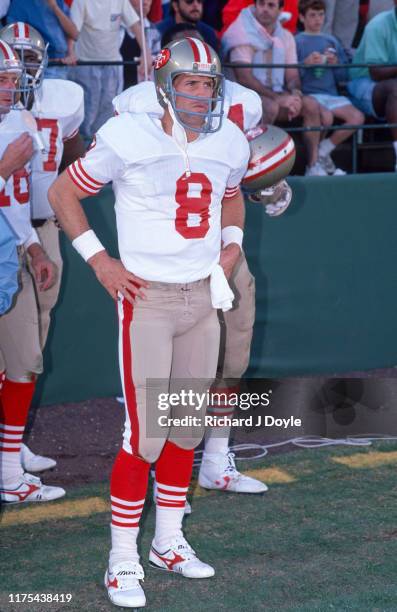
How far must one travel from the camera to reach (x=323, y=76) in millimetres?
8070

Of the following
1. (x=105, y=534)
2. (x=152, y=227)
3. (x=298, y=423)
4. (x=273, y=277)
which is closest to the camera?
(x=152, y=227)

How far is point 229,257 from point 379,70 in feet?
14.4

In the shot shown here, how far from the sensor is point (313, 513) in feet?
15.3

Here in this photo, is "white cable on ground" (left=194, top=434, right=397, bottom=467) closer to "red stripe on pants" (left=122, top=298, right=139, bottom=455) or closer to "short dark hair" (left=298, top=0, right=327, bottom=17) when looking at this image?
"red stripe on pants" (left=122, top=298, right=139, bottom=455)

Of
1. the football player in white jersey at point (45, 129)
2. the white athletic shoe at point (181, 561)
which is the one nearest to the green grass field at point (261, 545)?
the white athletic shoe at point (181, 561)

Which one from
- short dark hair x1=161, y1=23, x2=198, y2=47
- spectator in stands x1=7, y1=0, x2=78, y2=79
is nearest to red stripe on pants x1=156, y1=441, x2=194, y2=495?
spectator in stands x1=7, y1=0, x2=78, y2=79

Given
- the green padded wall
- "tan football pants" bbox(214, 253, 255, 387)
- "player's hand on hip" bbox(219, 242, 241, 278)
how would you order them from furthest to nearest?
A: the green padded wall < "tan football pants" bbox(214, 253, 255, 387) < "player's hand on hip" bbox(219, 242, 241, 278)

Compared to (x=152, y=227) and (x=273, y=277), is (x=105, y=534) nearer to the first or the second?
(x=152, y=227)

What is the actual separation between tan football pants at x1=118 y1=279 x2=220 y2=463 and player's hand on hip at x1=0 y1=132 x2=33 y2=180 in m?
1.00

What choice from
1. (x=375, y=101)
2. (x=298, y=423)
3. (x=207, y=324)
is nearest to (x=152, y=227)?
(x=207, y=324)

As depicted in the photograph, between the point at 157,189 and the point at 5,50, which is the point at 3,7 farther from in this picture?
the point at 157,189

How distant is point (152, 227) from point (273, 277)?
3.15 m

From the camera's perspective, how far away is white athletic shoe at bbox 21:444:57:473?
5.31 m

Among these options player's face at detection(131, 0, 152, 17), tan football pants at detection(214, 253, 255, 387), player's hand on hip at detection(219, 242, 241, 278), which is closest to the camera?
player's hand on hip at detection(219, 242, 241, 278)
